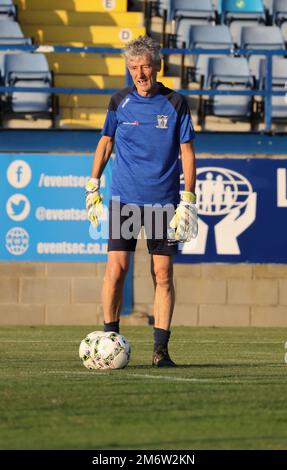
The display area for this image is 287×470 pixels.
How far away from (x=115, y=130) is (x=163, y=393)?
2.72 m

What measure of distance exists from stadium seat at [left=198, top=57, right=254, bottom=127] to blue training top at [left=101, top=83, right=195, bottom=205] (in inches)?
353

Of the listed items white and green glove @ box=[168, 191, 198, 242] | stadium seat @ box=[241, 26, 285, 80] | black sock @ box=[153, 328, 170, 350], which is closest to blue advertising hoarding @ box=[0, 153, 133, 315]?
stadium seat @ box=[241, 26, 285, 80]

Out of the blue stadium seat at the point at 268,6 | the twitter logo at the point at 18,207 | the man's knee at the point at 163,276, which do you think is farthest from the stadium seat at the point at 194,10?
the man's knee at the point at 163,276

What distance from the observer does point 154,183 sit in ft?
30.0

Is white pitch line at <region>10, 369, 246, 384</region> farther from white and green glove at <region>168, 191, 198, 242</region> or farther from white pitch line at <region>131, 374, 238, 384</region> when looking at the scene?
white and green glove at <region>168, 191, 198, 242</region>

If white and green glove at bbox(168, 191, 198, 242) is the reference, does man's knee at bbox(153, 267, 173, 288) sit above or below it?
below

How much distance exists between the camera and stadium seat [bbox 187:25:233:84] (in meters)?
19.4

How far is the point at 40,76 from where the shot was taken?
60.6ft

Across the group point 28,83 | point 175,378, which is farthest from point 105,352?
point 28,83

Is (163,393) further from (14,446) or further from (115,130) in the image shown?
(115,130)

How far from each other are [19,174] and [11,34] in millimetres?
3483

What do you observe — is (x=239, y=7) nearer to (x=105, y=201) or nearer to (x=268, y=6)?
(x=268, y=6)

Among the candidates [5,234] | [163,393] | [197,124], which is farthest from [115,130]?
[197,124]
